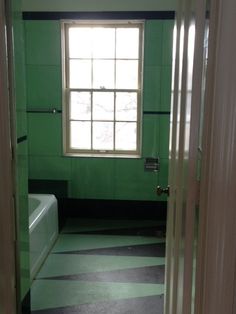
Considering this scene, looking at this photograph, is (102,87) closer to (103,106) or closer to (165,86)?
(103,106)

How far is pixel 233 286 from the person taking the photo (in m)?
1.12

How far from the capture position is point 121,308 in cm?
263

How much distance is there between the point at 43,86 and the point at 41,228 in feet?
5.38

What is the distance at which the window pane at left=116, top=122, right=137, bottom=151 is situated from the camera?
4.30 metres

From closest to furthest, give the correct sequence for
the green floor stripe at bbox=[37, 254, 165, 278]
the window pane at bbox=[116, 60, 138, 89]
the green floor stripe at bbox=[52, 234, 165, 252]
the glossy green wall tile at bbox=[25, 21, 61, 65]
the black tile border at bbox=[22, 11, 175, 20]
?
1. the green floor stripe at bbox=[37, 254, 165, 278]
2. the green floor stripe at bbox=[52, 234, 165, 252]
3. the black tile border at bbox=[22, 11, 175, 20]
4. the glossy green wall tile at bbox=[25, 21, 61, 65]
5. the window pane at bbox=[116, 60, 138, 89]

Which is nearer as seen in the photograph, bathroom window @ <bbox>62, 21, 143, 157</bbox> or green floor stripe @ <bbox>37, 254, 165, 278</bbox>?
green floor stripe @ <bbox>37, 254, 165, 278</bbox>

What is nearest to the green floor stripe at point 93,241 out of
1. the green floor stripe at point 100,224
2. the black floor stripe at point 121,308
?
the green floor stripe at point 100,224

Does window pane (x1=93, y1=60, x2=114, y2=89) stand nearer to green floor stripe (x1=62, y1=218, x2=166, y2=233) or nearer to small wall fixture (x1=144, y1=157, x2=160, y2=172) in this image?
small wall fixture (x1=144, y1=157, x2=160, y2=172)

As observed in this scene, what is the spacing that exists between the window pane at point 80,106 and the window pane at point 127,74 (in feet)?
1.24

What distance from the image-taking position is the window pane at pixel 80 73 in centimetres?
423

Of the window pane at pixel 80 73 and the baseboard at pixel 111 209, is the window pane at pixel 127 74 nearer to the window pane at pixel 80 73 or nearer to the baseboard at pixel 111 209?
the window pane at pixel 80 73

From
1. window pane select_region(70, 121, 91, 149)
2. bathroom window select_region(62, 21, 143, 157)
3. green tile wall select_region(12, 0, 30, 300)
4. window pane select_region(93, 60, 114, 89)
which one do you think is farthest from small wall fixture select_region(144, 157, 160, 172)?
green tile wall select_region(12, 0, 30, 300)

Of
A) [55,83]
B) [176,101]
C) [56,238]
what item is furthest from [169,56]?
[176,101]

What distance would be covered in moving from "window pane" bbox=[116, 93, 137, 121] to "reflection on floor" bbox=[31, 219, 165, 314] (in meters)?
1.17
